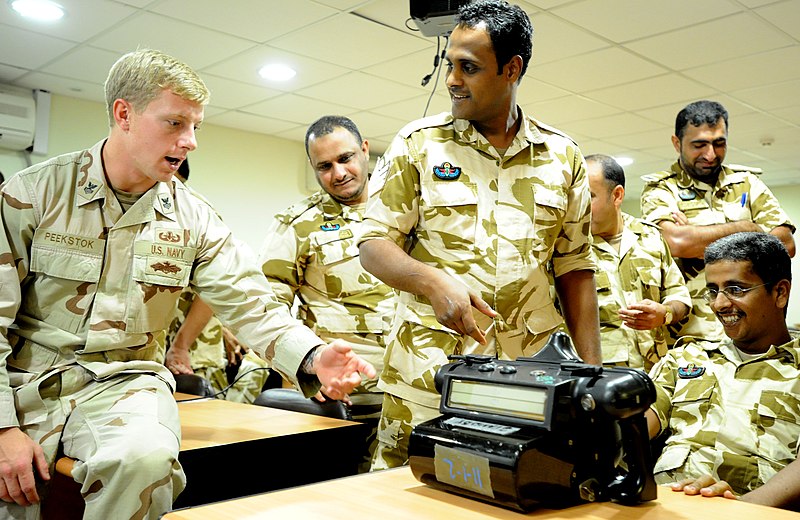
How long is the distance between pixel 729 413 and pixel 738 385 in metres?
0.07

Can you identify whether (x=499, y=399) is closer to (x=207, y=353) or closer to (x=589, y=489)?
(x=589, y=489)

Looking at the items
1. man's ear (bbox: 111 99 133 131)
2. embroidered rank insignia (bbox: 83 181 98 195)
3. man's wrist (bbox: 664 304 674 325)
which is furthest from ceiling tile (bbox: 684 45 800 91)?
embroidered rank insignia (bbox: 83 181 98 195)

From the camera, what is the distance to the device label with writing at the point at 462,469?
0.95 meters

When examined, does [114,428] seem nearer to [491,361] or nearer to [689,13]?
[491,361]

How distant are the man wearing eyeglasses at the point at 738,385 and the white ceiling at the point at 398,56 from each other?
2433 mm

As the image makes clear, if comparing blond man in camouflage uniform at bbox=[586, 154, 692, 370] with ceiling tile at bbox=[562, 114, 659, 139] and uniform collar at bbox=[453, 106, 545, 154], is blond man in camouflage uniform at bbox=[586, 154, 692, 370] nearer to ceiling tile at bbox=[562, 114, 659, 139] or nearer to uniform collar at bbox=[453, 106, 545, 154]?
uniform collar at bbox=[453, 106, 545, 154]

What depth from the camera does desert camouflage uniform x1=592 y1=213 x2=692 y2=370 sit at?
252 centimetres

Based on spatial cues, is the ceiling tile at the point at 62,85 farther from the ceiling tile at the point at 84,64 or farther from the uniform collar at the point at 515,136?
the uniform collar at the point at 515,136

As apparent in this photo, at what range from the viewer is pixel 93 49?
15.5ft

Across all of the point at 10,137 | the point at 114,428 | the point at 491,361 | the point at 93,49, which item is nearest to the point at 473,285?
the point at 491,361

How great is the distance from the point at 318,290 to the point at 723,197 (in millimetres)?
1745

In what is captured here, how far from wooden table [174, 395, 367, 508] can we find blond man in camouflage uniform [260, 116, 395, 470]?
610 mm

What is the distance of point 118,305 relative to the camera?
1669 mm

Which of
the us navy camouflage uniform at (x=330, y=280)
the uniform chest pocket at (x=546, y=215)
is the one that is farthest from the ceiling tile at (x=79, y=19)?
the uniform chest pocket at (x=546, y=215)
